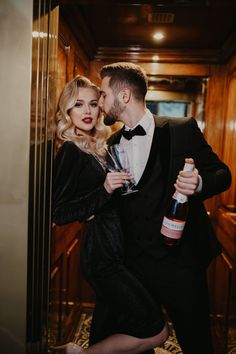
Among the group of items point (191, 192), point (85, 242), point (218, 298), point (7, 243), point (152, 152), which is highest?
point (152, 152)

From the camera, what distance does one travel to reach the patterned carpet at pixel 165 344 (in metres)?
2.30

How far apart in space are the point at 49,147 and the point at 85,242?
2.13 ft

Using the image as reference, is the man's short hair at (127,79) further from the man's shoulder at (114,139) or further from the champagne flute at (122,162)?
the champagne flute at (122,162)

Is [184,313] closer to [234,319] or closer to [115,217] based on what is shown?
[115,217]

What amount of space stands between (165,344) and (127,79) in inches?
81.9

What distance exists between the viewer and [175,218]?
60.2 inches

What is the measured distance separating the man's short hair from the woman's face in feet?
0.47

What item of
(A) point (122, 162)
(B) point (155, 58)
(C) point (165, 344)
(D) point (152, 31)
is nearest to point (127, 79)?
(A) point (122, 162)

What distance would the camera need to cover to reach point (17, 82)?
4.15 ft

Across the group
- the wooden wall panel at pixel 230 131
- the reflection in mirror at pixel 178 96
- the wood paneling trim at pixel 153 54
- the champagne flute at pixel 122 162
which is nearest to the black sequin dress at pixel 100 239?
the champagne flute at pixel 122 162

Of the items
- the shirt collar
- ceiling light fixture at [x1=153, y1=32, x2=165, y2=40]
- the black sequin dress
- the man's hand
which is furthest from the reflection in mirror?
the man's hand

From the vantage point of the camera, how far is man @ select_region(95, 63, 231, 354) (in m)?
1.66

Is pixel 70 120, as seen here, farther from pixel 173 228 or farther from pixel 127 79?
pixel 173 228

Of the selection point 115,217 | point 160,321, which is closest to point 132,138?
point 115,217
